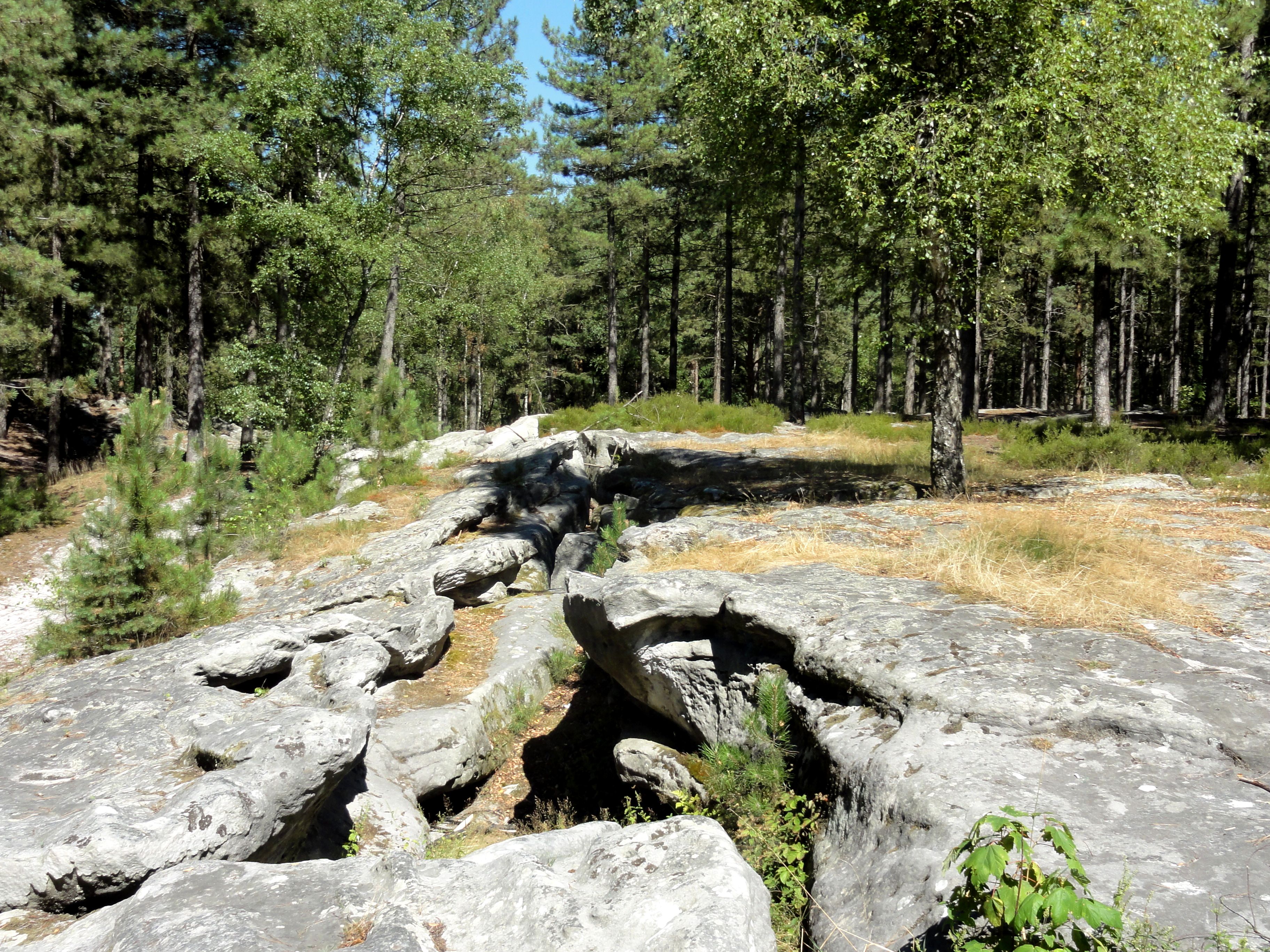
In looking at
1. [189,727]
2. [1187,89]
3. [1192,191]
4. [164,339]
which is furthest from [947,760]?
[164,339]

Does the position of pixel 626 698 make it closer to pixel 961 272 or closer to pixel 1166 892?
pixel 1166 892

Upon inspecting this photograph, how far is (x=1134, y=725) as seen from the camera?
14.1ft

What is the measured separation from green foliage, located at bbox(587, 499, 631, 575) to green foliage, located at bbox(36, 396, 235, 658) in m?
4.92

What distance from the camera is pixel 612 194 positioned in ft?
98.5

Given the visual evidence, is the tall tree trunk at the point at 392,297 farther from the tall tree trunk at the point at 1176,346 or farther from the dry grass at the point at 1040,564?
the tall tree trunk at the point at 1176,346

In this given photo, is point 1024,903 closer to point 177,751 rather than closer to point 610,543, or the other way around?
point 177,751

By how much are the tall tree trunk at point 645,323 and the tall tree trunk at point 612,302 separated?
4.08 ft

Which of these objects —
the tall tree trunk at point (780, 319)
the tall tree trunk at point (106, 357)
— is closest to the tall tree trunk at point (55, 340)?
the tall tree trunk at point (106, 357)

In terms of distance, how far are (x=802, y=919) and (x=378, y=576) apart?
24.8 ft

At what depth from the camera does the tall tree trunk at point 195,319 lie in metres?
20.7

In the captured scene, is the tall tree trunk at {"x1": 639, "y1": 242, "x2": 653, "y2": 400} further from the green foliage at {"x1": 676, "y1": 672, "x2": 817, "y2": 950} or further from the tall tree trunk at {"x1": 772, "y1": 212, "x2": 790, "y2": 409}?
the green foliage at {"x1": 676, "y1": 672, "x2": 817, "y2": 950}

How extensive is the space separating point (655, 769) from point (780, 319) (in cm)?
2196

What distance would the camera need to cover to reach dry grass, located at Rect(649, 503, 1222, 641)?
5695mm

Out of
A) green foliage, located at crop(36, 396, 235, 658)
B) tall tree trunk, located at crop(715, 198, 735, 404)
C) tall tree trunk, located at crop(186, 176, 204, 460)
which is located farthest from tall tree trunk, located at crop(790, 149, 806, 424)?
green foliage, located at crop(36, 396, 235, 658)
